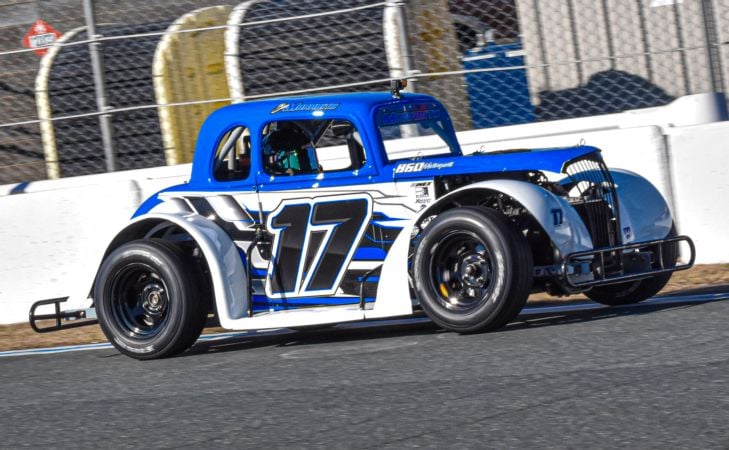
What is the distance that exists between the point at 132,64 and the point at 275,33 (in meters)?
1.52

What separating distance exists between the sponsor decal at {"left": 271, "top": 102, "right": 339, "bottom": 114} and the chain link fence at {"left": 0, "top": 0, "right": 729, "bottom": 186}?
283 centimetres

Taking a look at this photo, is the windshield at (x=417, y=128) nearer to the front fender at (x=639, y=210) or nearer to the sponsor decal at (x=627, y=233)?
the front fender at (x=639, y=210)

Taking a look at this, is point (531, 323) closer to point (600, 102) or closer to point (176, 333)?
point (176, 333)

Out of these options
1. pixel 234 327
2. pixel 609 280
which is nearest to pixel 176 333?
pixel 234 327

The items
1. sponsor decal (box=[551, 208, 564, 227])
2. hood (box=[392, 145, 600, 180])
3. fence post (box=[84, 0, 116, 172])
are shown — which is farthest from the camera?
fence post (box=[84, 0, 116, 172])

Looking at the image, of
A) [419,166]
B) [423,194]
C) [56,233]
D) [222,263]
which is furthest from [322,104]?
[56,233]

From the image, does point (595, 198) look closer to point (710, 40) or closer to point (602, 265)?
point (602, 265)

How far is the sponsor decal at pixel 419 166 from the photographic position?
658 cm

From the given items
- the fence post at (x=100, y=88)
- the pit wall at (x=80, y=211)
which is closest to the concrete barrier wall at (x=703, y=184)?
the pit wall at (x=80, y=211)

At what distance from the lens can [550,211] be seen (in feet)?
20.4

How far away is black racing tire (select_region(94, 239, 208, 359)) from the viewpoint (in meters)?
6.86

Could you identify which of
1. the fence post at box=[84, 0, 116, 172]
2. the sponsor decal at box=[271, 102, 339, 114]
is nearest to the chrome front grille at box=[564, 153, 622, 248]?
the sponsor decal at box=[271, 102, 339, 114]

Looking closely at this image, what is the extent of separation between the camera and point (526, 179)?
6629mm

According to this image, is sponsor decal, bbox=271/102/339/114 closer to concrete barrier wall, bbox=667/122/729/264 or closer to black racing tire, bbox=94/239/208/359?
black racing tire, bbox=94/239/208/359
